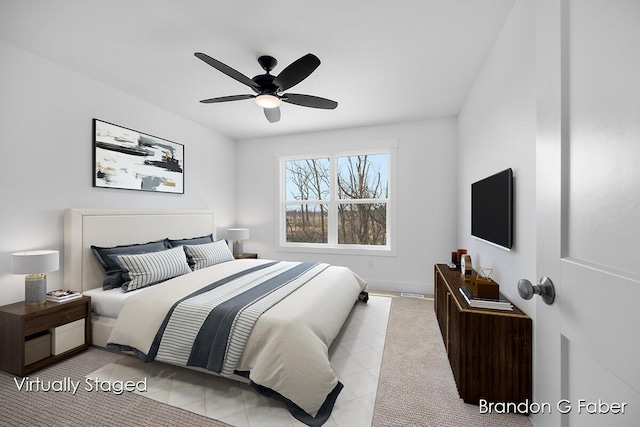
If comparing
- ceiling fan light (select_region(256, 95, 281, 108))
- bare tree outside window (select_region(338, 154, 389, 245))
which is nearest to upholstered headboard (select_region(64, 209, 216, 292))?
ceiling fan light (select_region(256, 95, 281, 108))

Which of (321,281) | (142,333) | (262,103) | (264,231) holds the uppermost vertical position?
(262,103)

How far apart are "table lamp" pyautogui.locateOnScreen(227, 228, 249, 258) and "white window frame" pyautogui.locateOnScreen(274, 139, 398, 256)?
617 mm

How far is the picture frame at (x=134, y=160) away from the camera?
114 inches

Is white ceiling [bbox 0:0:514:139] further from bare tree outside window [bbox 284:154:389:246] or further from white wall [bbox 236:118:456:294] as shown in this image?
bare tree outside window [bbox 284:154:389:246]

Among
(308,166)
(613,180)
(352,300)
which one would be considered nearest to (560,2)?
(613,180)

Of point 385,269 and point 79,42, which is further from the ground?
point 79,42

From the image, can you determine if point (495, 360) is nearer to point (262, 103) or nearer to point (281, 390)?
point (281, 390)

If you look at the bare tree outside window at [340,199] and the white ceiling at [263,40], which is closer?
the white ceiling at [263,40]

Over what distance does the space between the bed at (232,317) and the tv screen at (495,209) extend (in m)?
1.41

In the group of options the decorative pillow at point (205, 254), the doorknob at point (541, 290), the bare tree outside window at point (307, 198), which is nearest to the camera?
the doorknob at point (541, 290)

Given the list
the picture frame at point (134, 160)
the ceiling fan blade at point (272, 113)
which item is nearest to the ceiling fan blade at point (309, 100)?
the ceiling fan blade at point (272, 113)

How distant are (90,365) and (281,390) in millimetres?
1687

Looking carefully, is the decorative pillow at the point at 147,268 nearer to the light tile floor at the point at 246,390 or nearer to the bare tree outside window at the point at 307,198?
the light tile floor at the point at 246,390

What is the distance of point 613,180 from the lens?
0.57 metres
